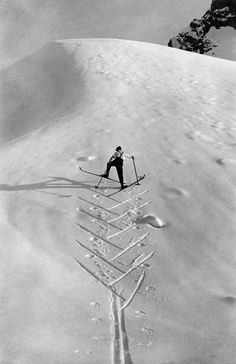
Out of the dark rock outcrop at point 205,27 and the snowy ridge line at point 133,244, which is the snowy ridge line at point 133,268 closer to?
the snowy ridge line at point 133,244

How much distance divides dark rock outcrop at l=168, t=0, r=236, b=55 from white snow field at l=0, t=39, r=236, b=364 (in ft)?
160

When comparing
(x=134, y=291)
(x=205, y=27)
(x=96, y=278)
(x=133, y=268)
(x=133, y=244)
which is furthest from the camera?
(x=205, y=27)

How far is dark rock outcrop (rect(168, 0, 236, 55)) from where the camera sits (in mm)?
66750

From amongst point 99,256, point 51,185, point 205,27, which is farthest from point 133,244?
point 205,27

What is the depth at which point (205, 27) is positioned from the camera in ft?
259

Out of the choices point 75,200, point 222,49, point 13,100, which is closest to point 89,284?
point 75,200

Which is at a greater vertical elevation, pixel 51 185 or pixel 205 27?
pixel 205 27

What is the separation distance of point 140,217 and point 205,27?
78.5 meters

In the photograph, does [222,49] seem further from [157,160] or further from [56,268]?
[56,268]

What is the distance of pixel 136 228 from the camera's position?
867cm

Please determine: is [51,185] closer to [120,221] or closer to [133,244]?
[120,221]

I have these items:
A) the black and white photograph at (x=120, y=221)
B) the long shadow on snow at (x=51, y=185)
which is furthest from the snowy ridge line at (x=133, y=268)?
the long shadow on snow at (x=51, y=185)

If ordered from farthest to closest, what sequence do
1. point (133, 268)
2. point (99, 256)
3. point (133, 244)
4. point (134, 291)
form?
1. point (133, 244)
2. point (99, 256)
3. point (133, 268)
4. point (134, 291)

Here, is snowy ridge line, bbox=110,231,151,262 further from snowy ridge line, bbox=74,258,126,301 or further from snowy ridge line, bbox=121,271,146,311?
snowy ridge line, bbox=121,271,146,311
